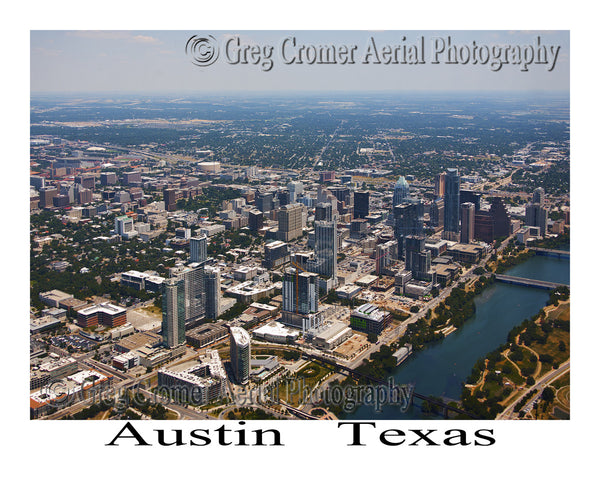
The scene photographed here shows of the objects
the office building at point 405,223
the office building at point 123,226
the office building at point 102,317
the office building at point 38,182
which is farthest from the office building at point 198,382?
the office building at point 38,182

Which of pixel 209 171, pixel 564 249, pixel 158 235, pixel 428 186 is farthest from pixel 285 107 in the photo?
pixel 564 249

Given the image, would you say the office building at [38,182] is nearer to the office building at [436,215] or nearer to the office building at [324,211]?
the office building at [324,211]

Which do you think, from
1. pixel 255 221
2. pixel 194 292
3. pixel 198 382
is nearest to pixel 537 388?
pixel 198 382

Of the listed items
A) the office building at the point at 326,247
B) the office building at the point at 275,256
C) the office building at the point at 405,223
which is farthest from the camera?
the office building at the point at 405,223

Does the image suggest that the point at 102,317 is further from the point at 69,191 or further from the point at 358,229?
the point at 69,191

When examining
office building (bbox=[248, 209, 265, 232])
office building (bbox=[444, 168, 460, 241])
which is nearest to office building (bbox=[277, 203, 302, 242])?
office building (bbox=[248, 209, 265, 232])

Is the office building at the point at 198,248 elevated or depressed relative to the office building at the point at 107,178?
depressed

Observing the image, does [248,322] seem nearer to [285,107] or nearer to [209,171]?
[209,171]

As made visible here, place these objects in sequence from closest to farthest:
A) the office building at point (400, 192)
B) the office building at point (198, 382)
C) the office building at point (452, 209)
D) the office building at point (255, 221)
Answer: the office building at point (198, 382), the office building at point (452, 209), the office building at point (255, 221), the office building at point (400, 192)
